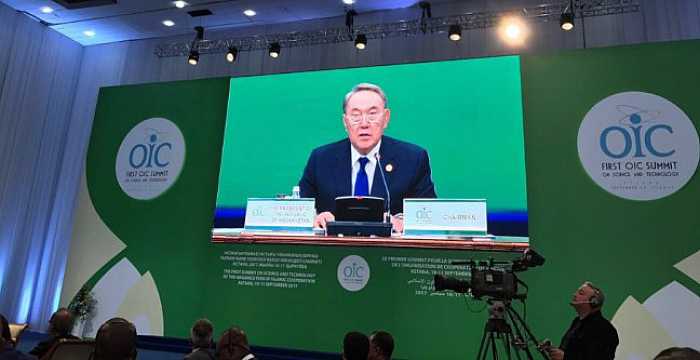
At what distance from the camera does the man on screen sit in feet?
18.4

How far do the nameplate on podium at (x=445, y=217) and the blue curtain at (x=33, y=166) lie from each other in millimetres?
5972

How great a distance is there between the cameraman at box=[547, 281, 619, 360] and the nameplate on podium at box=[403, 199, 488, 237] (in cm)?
228

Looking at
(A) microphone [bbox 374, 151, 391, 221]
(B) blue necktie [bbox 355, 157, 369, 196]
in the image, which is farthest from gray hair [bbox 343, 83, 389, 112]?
(B) blue necktie [bbox 355, 157, 369, 196]

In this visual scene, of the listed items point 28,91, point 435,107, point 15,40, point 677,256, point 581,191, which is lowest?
point 677,256

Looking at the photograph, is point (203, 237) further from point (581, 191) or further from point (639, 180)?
point (639, 180)

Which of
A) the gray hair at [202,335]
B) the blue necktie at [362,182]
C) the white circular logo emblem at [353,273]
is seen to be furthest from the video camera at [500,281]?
the blue necktie at [362,182]

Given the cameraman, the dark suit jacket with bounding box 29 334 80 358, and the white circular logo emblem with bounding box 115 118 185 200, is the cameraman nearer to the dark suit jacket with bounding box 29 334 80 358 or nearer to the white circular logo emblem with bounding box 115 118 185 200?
the dark suit jacket with bounding box 29 334 80 358

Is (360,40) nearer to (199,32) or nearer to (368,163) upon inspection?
(368,163)

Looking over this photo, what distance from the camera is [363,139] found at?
586 centimetres

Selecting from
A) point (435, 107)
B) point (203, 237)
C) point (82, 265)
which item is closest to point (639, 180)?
point (435, 107)

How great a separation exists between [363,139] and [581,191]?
244 cm

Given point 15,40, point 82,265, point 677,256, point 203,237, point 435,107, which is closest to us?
point 677,256

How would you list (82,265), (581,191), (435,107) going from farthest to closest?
(82,265) < (435,107) < (581,191)

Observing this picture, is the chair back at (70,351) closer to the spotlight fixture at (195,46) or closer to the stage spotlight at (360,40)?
the stage spotlight at (360,40)
